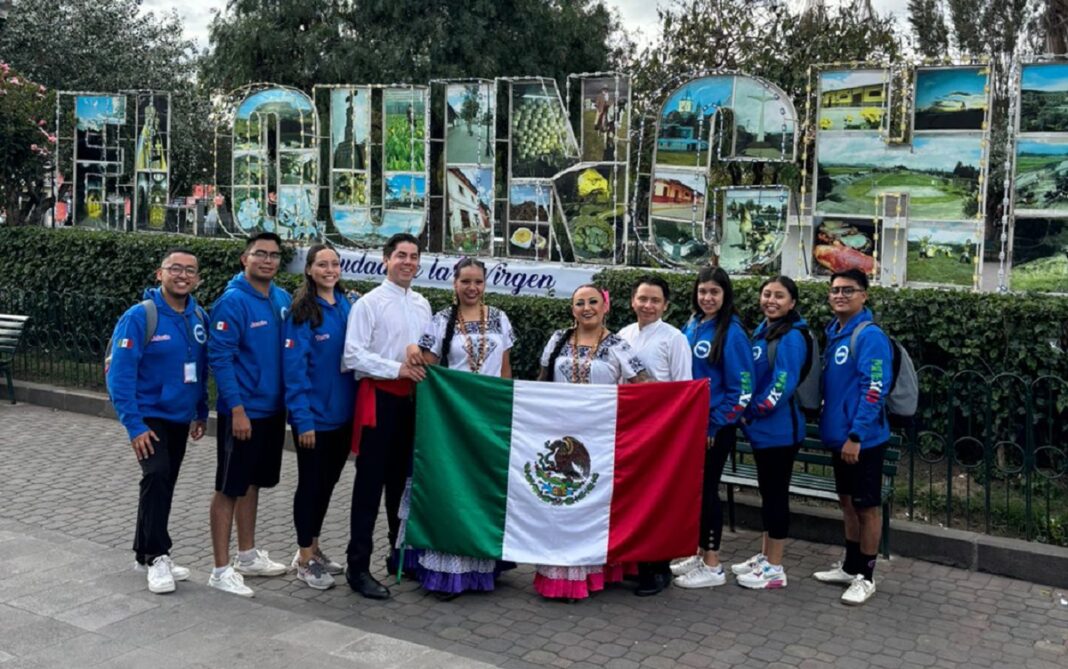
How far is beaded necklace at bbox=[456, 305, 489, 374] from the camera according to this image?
602 cm

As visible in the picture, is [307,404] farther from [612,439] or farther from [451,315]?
[612,439]

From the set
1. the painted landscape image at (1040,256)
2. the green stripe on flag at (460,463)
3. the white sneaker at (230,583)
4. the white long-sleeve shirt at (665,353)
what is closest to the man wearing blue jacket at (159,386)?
the white sneaker at (230,583)

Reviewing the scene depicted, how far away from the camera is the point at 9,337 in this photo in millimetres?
11508

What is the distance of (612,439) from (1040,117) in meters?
5.12

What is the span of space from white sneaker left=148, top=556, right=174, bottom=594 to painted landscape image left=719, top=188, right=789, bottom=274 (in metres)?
5.84

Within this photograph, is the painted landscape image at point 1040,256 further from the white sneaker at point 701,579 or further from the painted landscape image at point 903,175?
the white sneaker at point 701,579

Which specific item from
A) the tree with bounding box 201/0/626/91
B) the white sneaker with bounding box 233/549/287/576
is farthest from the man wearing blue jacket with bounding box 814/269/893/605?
the tree with bounding box 201/0/626/91

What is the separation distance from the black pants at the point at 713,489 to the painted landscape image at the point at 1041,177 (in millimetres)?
4202

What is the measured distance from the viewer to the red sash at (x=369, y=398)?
19.2ft

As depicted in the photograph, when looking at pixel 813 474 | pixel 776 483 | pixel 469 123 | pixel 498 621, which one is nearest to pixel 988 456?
pixel 813 474

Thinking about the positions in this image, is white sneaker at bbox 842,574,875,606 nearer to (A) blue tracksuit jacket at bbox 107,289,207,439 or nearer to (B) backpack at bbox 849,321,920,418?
(B) backpack at bbox 849,321,920,418

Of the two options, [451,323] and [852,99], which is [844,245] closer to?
[852,99]

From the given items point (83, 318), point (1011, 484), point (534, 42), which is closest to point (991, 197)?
point (534, 42)

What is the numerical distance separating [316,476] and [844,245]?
5.49 meters
